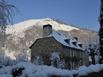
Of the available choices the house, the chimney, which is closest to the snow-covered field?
the house

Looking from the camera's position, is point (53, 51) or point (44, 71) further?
point (53, 51)

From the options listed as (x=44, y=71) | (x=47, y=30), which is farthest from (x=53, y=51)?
(x=44, y=71)

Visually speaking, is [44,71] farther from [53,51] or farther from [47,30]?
[47,30]

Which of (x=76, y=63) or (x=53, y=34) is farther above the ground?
(x=53, y=34)

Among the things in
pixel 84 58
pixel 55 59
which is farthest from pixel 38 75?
pixel 84 58

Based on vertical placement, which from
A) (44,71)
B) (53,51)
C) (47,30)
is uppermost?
(47,30)

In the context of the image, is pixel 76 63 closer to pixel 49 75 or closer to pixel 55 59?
pixel 55 59

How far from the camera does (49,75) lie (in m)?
11.1

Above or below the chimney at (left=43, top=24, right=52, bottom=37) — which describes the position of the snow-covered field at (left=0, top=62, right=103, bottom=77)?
below

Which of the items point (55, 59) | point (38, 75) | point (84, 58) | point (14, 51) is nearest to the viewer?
point (38, 75)

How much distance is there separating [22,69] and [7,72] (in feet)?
2.09

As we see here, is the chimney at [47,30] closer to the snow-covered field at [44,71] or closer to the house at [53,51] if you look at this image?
the house at [53,51]

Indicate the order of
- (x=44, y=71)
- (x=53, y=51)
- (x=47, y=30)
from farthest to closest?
(x=47, y=30) < (x=53, y=51) < (x=44, y=71)

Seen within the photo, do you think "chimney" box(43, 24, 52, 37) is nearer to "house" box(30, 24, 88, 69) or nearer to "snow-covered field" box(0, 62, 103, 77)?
"house" box(30, 24, 88, 69)
